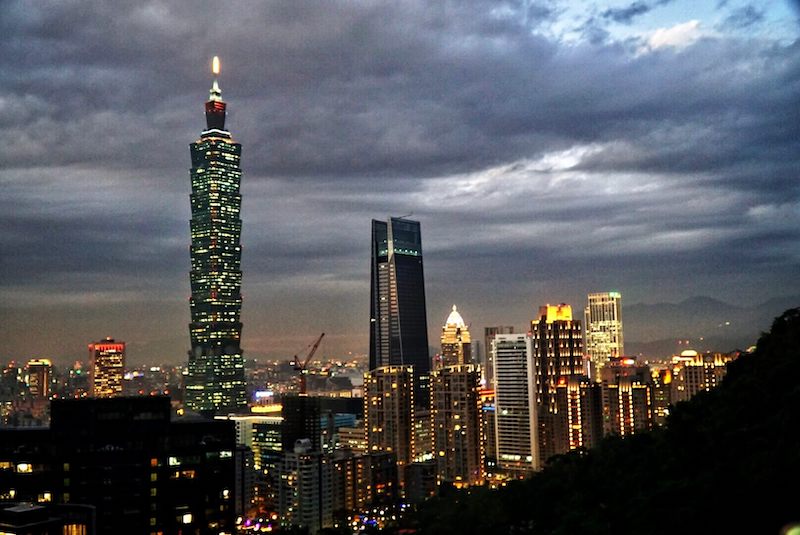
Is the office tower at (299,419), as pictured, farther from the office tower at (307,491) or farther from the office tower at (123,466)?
the office tower at (123,466)

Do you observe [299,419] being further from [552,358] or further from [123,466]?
[123,466]

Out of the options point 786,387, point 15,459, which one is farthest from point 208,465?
point 786,387

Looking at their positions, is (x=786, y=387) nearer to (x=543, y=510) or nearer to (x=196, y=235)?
(x=543, y=510)

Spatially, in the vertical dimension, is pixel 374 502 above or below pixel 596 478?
below

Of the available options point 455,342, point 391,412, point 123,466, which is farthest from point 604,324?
point 123,466

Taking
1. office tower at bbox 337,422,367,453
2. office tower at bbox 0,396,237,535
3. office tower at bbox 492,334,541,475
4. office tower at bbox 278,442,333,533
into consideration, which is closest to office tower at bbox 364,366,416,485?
office tower at bbox 337,422,367,453

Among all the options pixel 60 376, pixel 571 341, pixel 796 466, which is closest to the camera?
pixel 796 466

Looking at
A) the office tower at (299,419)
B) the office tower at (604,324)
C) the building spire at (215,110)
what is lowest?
the office tower at (299,419)

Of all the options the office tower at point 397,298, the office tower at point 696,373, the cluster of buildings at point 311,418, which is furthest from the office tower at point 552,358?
the office tower at point 397,298
